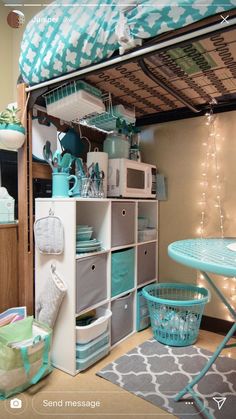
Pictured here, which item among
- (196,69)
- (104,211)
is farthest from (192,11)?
(104,211)

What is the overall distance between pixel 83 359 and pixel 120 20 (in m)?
2.03

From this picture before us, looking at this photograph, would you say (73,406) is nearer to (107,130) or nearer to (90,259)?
(90,259)

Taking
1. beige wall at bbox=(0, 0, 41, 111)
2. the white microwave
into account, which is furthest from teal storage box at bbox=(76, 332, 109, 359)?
beige wall at bbox=(0, 0, 41, 111)

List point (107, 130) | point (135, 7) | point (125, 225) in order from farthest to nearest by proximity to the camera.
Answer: point (107, 130) < point (125, 225) < point (135, 7)

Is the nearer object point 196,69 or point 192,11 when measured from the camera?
point 192,11

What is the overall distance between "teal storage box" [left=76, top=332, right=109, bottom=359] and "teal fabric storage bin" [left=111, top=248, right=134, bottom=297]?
0.32m

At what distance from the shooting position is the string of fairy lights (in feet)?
8.19

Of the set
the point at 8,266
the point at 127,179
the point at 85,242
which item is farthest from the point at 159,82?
the point at 8,266

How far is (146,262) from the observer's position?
103 inches

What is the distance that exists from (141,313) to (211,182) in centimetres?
134

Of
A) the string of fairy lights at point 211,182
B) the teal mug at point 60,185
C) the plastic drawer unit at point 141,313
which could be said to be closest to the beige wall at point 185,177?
the string of fairy lights at point 211,182

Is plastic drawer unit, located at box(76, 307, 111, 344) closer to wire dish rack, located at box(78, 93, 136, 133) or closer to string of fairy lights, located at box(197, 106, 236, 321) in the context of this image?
string of fairy lights, located at box(197, 106, 236, 321)

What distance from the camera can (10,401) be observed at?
1.55 meters

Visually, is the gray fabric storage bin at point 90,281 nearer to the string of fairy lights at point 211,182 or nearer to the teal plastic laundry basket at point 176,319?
the teal plastic laundry basket at point 176,319
